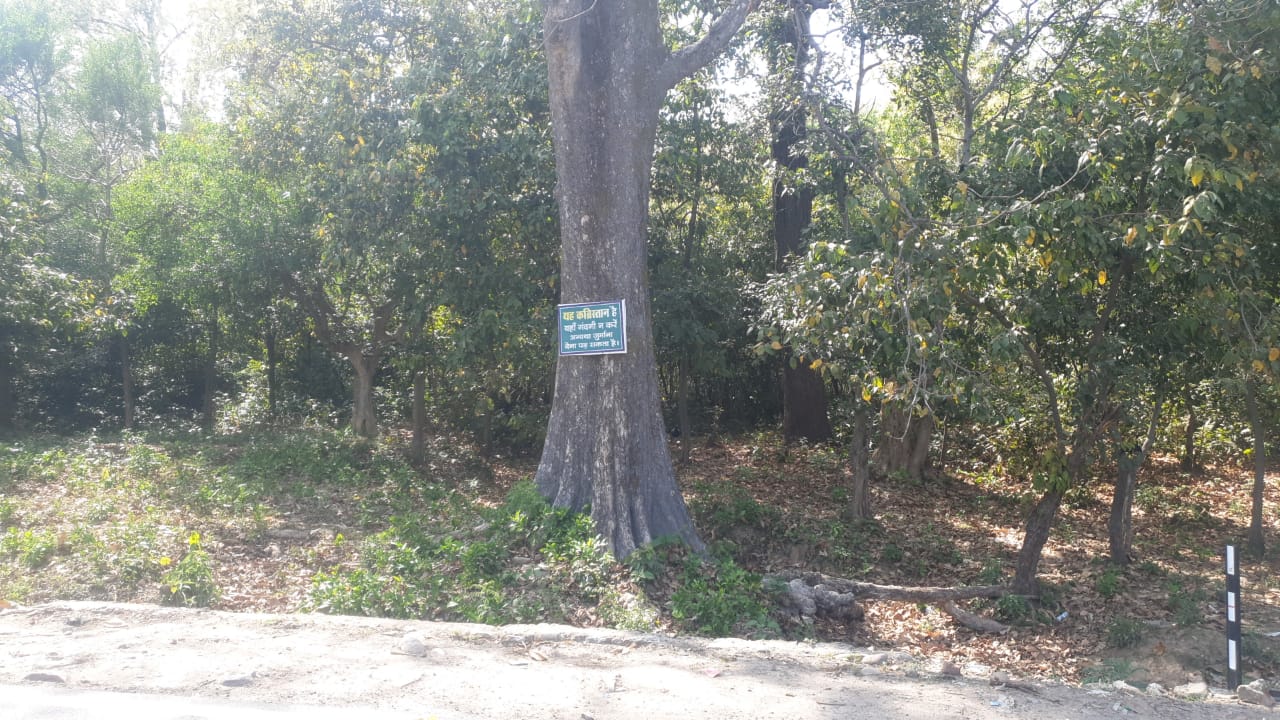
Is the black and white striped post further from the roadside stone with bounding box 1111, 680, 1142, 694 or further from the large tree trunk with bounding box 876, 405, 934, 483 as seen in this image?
the large tree trunk with bounding box 876, 405, 934, 483

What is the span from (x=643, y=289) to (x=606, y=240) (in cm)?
62

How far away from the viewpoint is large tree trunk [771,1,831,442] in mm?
11633

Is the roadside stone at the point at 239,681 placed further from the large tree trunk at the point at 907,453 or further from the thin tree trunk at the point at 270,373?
the thin tree trunk at the point at 270,373

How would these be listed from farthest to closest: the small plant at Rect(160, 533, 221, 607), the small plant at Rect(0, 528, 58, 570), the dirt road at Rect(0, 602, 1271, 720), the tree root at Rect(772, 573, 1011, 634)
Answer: the small plant at Rect(0, 528, 58, 570) < the tree root at Rect(772, 573, 1011, 634) < the small plant at Rect(160, 533, 221, 607) < the dirt road at Rect(0, 602, 1271, 720)

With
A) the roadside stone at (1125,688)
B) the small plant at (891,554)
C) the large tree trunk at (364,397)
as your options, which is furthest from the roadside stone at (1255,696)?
the large tree trunk at (364,397)

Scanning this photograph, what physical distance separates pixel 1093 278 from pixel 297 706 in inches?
287

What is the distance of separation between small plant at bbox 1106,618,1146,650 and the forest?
0.85 meters

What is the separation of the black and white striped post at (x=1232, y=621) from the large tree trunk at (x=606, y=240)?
14.0 ft

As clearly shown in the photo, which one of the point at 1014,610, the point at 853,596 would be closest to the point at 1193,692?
the point at 853,596

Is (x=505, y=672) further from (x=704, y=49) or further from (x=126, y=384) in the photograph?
(x=126, y=384)

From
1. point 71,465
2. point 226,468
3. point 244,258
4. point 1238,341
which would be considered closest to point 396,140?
point 244,258

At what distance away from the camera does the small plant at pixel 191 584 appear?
7.57 m

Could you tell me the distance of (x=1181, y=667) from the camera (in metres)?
7.70

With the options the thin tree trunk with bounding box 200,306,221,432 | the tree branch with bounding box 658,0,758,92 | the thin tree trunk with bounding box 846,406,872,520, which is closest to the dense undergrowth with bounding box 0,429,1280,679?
the thin tree trunk with bounding box 846,406,872,520
